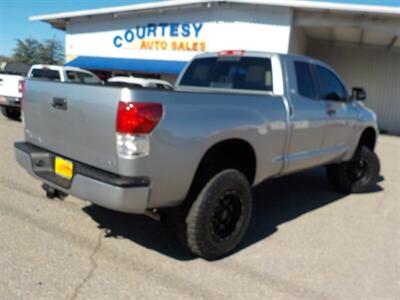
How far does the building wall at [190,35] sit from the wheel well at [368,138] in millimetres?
10439

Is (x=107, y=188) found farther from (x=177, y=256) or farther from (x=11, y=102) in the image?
(x=11, y=102)

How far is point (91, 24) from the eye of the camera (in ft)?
79.4

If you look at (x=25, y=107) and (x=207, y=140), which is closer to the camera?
(x=207, y=140)

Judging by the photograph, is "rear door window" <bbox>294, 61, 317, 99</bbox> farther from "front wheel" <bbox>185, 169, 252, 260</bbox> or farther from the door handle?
"front wheel" <bbox>185, 169, 252, 260</bbox>

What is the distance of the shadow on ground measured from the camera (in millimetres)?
4254

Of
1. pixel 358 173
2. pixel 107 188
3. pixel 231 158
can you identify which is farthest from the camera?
pixel 358 173

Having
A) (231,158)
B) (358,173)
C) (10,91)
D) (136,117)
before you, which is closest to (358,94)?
(358,173)

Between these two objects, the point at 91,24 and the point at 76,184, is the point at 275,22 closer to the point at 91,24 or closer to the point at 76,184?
the point at 91,24

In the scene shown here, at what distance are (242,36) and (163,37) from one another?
476cm

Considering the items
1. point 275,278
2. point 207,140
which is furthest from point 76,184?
point 275,278

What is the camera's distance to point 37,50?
61.1 m

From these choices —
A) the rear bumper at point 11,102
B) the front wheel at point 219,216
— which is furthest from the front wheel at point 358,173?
the rear bumper at point 11,102

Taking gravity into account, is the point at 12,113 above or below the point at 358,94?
below

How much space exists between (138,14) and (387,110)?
13.8 meters
